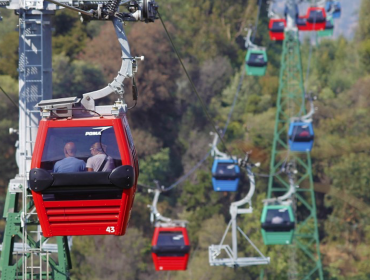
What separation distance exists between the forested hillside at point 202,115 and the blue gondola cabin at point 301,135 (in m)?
5.12

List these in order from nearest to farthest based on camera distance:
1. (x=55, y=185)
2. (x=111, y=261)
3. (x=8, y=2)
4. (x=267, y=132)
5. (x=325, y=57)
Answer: (x=55, y=185), (x=8, y=2), (x=111, y=261), (x=267, y=132), (x=325, y=57)

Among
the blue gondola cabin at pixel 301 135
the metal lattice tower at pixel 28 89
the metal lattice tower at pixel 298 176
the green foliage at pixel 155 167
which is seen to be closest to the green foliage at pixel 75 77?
the green foliage at pixel 155 167

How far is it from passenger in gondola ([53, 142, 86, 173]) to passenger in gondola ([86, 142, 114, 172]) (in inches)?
3.4

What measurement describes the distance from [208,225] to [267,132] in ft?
32.0

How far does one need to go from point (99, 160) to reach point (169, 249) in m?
20.4

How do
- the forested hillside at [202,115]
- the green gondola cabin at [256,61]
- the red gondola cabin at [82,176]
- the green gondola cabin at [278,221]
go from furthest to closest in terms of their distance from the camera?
the forested hillside at [202,115]
the green gondola cabin at [256,61]
the green gondola cabin at [278,221]
the red gondola cabin at [82,176]

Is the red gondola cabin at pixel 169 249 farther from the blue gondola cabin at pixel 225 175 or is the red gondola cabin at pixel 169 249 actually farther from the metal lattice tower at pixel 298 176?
the blue gondola cabin at pixel 225 175

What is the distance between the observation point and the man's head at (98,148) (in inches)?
584

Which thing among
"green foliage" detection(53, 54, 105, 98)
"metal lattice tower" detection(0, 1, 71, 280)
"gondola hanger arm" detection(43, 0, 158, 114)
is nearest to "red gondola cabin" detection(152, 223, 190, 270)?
"metal lattice tower" detection(0, 1, 71, 280)

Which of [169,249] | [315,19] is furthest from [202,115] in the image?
[169,249]

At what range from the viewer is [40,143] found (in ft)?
48.5

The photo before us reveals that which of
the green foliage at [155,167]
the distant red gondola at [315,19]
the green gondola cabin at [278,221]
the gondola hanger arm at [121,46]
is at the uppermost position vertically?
the gondola hanger arm at [121,46]

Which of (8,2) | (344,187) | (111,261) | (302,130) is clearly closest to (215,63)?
(344,187)

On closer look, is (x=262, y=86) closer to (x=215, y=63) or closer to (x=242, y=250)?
(x=215, y=63)
